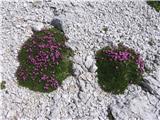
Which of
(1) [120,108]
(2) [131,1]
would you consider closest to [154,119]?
(1) [120,108]

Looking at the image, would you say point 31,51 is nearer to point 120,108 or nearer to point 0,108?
point 0,108

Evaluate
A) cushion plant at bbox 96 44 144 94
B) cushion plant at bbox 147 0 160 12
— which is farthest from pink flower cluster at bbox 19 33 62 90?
cushion plant at bbox 147 0 160 12

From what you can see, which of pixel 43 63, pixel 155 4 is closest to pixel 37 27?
pixel 43 63

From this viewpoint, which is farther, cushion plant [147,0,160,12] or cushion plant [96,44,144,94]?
cushion plant [147,0,160,12]

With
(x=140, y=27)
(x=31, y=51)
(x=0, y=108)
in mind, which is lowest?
(x=0, y=108)

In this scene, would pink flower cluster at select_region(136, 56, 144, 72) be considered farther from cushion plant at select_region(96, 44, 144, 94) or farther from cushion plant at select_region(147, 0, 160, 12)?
cushion plant at select_region(147, 0, 160, 12)
